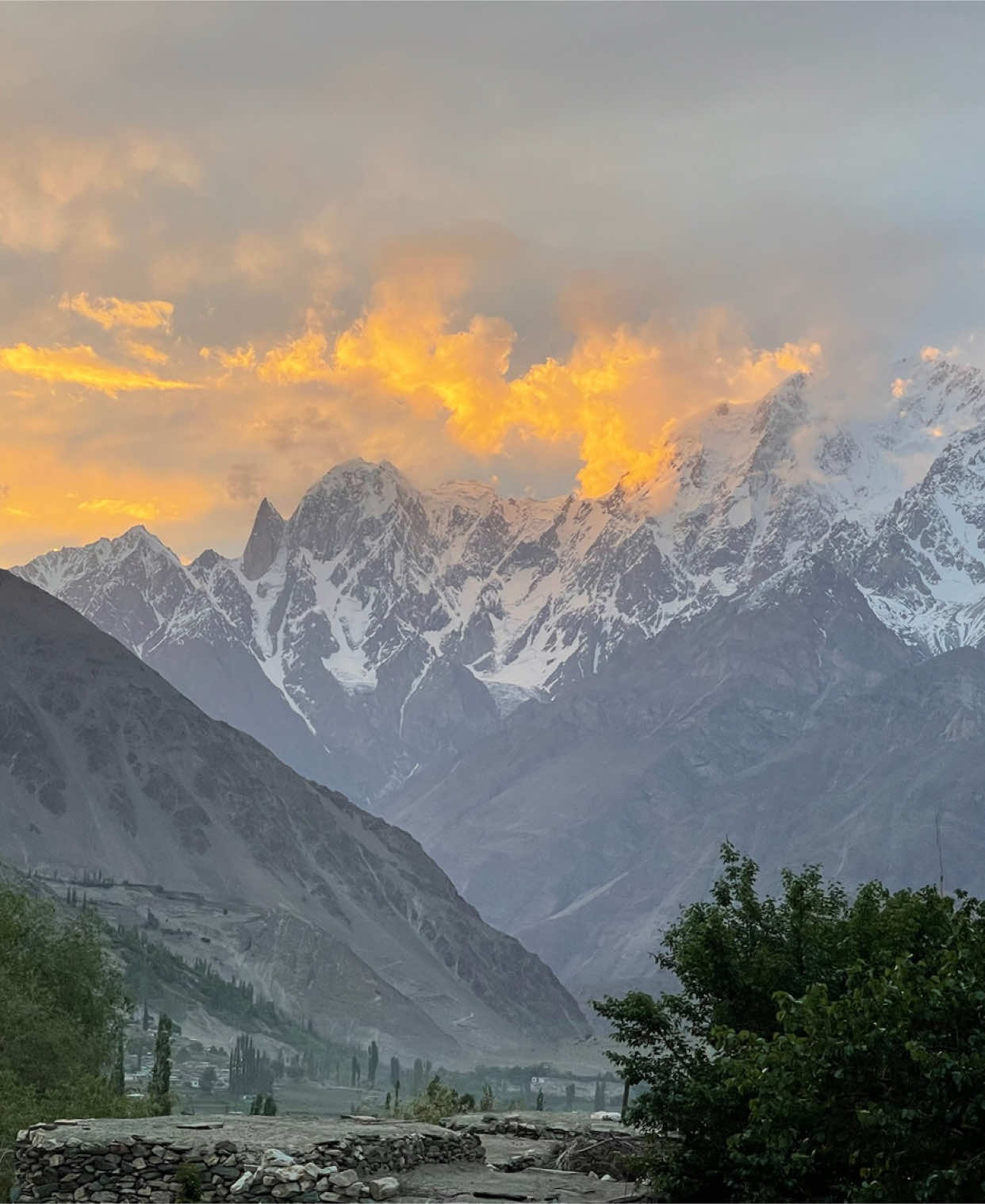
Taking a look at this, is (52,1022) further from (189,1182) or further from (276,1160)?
(276,1160)

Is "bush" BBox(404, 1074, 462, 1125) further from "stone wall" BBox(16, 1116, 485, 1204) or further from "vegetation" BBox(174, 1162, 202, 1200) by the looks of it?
"vegetation" BBox(174, 1162, 202, 1200)

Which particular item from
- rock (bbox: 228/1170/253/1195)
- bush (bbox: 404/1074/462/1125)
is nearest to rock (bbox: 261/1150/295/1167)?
rock (bbox: 228/1170/253/1195)

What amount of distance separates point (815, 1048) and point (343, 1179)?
37.9 feet

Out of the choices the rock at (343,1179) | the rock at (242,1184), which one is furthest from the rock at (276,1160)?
the rock at (343,1179)

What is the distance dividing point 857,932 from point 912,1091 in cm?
986

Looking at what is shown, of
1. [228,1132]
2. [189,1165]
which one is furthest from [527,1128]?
[189,1165]

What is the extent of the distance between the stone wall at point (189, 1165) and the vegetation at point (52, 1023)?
822 centimetres

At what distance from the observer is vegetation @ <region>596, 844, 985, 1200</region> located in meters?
32.8

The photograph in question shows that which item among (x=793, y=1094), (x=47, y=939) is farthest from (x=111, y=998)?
(x=793, y=1094)

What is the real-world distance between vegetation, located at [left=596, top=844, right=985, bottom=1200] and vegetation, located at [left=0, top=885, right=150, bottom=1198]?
59.7 ft

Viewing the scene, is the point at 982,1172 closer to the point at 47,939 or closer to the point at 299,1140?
the point at 299,1140

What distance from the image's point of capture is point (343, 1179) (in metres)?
39.4

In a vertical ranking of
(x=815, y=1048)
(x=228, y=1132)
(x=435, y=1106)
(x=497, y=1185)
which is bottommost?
(x=497, y=1185)

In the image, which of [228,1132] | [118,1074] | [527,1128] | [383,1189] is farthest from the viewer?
[118,1074]
